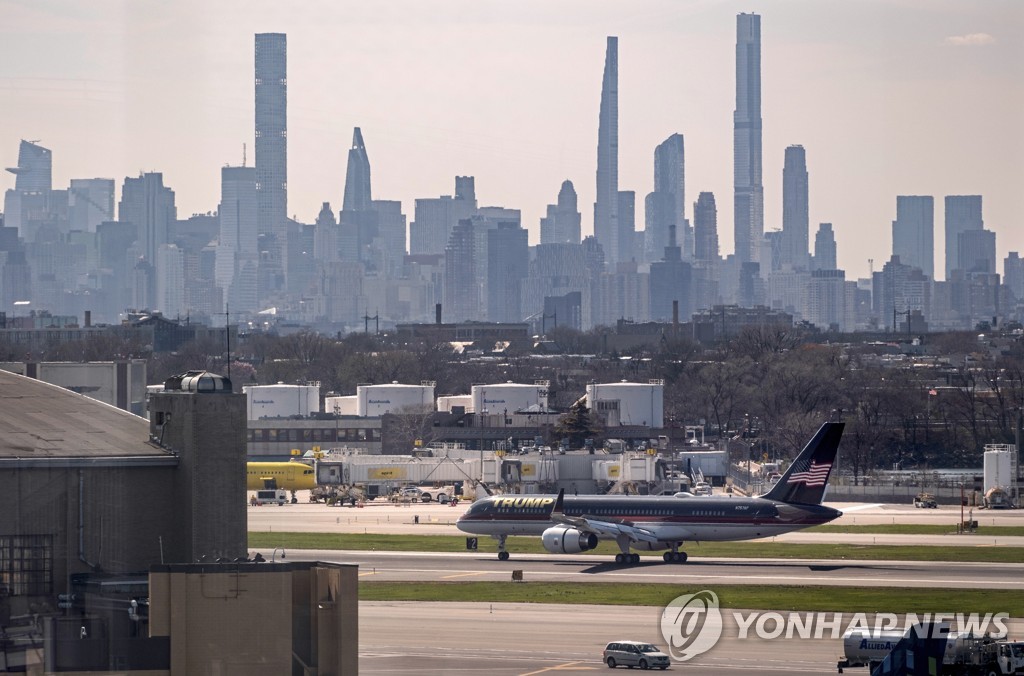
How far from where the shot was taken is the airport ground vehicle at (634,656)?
44969 millimetres

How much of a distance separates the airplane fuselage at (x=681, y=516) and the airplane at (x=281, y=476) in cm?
4312

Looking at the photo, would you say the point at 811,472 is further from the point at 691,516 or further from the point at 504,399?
the point at 504,399

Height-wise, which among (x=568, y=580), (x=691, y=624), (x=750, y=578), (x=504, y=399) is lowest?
(x=568, y=580)

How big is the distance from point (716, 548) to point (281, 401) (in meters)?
89.2

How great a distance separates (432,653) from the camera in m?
48.7

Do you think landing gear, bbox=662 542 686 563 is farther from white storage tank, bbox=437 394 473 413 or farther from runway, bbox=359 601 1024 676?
white storage tank, bbox=437 394 473 413

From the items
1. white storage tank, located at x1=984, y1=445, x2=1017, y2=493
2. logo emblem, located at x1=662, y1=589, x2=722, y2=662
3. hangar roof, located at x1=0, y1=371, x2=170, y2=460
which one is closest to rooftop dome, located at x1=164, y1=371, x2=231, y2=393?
hangar roof, located at x1=0, y1=371, x2=170, y2=460

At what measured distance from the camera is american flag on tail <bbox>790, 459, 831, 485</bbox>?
75.4m

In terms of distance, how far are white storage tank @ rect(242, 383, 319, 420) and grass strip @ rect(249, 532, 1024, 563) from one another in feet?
244

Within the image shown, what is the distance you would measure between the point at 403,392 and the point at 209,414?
14014 centimetres

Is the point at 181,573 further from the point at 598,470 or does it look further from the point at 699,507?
the point at 598,470

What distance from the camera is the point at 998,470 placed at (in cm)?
11300

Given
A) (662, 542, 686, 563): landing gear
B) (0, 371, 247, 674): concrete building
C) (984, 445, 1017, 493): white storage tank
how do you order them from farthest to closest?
(984, 445, 1017, 493): white storage tank < (662, 542, 686, 563): landing gear < (0, 371, 247, 674): concrete building

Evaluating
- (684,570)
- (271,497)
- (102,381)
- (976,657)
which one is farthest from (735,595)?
(271,497)
